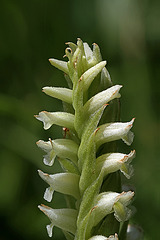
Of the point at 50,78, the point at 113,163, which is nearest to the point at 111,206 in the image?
the point at 113,163

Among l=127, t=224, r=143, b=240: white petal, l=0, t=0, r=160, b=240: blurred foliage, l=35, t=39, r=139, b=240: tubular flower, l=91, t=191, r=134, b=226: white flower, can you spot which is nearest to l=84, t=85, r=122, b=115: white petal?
l=35, t=39, r=139, b=240: tubular flower

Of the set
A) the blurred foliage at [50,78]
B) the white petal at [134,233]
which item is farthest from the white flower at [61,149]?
the blurred foliage at [50,78]

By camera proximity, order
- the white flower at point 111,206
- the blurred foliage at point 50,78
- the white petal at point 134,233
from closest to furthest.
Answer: the white flower at point 111,206 < the white petal at point 134,233 < the blurred foliage at point 50,78

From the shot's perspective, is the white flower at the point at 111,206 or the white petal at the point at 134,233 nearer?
the white flower at the point at 111,206

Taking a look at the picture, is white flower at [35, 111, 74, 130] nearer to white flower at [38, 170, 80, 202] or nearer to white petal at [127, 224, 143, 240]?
white flower at [38, 170, 80, 202]

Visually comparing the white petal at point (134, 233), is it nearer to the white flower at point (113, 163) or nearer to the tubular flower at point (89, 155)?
the tubular flower at point (89, 155)
